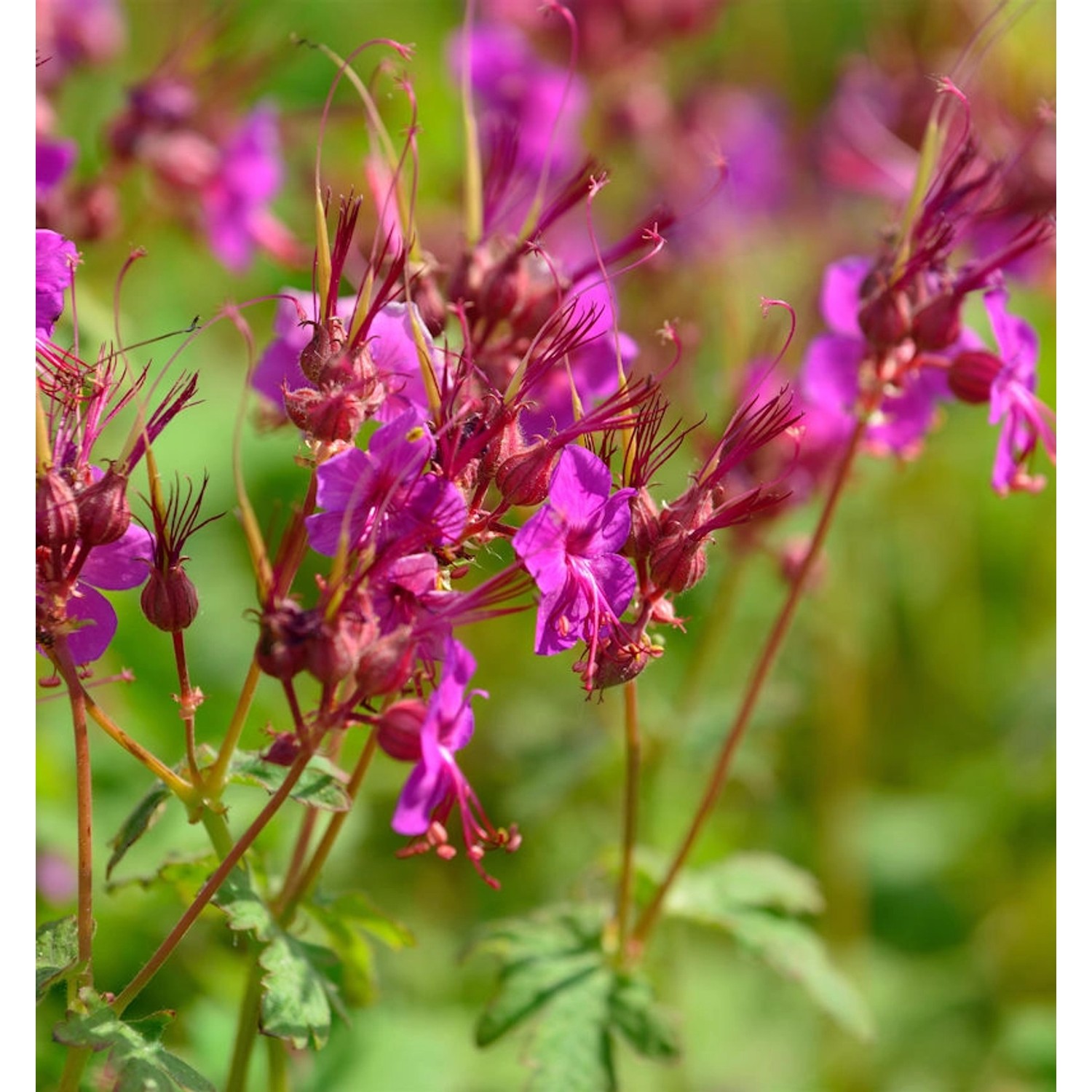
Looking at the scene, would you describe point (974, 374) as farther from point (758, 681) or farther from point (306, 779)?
point (306, 779)

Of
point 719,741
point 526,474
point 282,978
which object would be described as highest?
point 719,741

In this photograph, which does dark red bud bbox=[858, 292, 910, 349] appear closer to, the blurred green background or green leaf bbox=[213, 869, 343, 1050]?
the blurred green background

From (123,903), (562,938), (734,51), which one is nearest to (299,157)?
(734,51)

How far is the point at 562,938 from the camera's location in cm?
192

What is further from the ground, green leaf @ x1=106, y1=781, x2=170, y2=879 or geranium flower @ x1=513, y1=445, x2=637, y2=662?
geranium flower @ x1=513, y1=445, x2=637, y2=662

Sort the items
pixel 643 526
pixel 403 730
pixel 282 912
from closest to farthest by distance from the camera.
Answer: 1. pixel 403 730
2. pixel 643 526
3. pixel 282 912

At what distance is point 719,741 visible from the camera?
8.46ft

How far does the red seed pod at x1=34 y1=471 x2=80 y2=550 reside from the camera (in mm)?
1231

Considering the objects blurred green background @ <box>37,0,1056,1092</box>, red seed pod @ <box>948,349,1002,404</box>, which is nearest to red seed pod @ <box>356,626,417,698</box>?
red seed pod @ <box>948,349,1002,404</box>

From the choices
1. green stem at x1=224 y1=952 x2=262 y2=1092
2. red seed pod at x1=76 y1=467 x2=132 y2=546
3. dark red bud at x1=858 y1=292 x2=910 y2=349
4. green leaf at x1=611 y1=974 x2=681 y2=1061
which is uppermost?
dark red bud at x1=858 y1=292 x2=910 y2=349

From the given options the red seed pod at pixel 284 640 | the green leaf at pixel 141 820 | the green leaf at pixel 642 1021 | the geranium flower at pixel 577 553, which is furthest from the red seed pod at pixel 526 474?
the green leaf at pixel 642 1021

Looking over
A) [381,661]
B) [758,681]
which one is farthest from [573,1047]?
[381,661]

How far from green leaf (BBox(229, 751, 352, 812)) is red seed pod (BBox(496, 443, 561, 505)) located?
12.8 inches

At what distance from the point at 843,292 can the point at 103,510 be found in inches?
43.4
